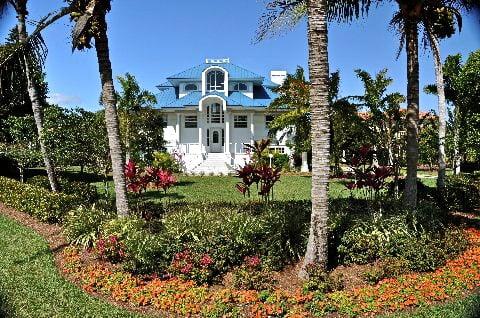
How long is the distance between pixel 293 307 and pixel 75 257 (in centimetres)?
443

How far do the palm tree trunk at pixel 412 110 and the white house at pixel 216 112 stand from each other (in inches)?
960

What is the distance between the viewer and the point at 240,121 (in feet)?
121

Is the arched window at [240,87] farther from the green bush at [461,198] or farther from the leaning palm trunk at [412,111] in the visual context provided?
the leaning palm trunk at [412,111]

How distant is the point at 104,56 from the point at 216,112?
2725 centimetres

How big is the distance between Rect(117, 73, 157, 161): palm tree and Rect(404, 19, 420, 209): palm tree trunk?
57.7 ft

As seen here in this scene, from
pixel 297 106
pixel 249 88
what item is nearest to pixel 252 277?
pixel 297 106

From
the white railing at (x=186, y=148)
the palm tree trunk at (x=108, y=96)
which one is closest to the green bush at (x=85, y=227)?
the palm tree trunk at (x=108, y=96)

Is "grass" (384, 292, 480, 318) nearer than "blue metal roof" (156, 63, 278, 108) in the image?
Yes

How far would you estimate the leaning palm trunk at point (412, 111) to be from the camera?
403 inches

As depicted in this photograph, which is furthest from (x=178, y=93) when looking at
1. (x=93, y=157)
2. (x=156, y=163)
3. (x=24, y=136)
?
(x=93, y=157)

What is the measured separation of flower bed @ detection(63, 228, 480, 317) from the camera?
21.7 feet

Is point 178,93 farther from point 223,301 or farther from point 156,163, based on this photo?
point 223,301

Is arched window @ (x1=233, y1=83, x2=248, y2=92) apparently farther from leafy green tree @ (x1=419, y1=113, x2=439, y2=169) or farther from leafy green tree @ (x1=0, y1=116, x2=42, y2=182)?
leafy green tree @ (x1=0, y1=116, x2=42, y2=182)

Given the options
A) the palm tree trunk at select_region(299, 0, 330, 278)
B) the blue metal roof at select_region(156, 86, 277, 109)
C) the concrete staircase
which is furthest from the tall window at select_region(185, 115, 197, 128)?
the palm tree trunk at select_region(299, 0, 330, 278)
